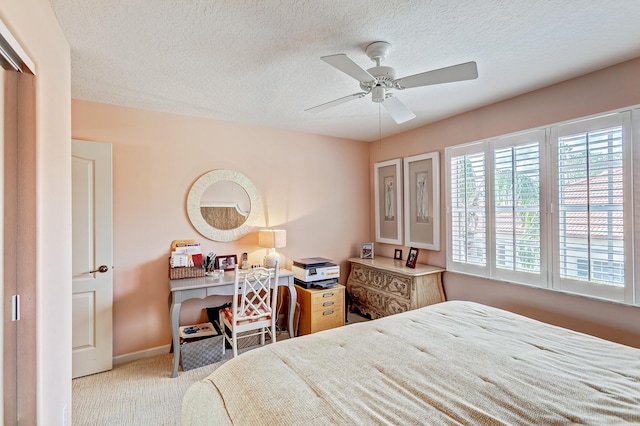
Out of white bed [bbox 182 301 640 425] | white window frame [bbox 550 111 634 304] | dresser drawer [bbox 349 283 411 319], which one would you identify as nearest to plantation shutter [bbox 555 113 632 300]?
white window frame [bbox 550 111 634 304]

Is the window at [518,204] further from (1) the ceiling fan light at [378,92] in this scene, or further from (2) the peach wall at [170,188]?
(2) the peach wall at [170,188]

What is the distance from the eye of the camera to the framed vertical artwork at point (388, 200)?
13.6 feet

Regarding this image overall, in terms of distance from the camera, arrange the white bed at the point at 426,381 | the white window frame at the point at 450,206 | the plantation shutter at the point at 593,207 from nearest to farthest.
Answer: the white bed at the point at 426,381
the plantation shutter at the point at 593,207
the white window frame at the point at 450,206

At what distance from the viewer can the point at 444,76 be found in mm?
1833

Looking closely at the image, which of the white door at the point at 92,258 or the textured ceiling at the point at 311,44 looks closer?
the textured ceiling at the point at 311,44

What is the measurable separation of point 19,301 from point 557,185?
3.65 m

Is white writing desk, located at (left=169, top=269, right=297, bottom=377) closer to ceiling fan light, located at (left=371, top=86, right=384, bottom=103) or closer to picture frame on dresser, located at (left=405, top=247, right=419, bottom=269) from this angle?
picture frame on dresser, located at (left=405, top=247, right=419, bottom=269)

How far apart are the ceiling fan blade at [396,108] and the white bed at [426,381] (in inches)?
63.2

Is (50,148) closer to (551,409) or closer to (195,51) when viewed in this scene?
(195,51)

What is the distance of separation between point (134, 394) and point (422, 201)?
3.53 meters

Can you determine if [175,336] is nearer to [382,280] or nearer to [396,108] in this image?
[382,280]

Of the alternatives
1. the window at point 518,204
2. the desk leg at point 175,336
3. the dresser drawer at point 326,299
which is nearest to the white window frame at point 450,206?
the window at point 518,204

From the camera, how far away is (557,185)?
2570mm

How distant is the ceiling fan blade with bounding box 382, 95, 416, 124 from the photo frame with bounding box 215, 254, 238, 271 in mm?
2326
